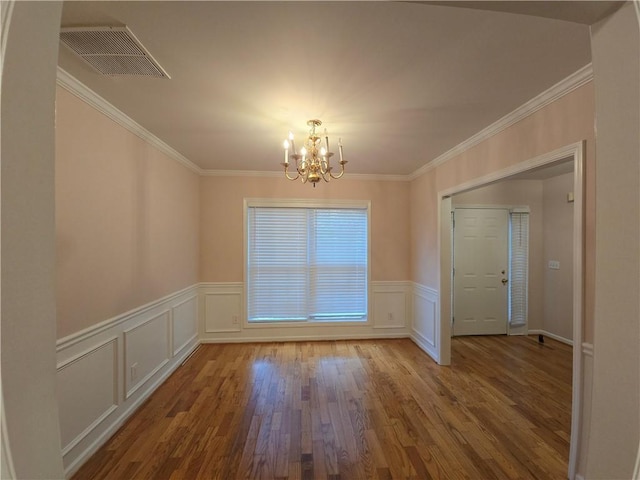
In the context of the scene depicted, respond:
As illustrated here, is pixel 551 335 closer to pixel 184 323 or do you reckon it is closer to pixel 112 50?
pixel 184 323

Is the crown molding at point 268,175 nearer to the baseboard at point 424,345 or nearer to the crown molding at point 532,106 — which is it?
the crown molding at point 532,106

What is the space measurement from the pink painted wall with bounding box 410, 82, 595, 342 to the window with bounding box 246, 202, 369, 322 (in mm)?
944

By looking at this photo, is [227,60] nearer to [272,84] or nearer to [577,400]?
[272,84]

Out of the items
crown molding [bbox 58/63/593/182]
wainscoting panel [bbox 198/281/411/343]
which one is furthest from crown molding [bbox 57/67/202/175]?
wainscoting panel [bbox 198/281/411/343]

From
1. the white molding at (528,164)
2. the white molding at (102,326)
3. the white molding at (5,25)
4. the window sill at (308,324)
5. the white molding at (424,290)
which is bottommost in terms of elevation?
the window sill at (308,324)

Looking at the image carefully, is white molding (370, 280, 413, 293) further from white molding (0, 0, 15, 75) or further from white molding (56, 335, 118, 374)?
white molding (0, 0, 15, 75)

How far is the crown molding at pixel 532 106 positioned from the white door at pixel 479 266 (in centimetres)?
178

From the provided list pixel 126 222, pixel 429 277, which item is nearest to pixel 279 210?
pixel 126 222

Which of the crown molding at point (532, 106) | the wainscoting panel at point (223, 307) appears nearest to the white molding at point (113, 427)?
the wainscoting panel at point (223, 307)

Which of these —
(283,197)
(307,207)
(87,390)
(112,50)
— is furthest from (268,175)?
(87,390)

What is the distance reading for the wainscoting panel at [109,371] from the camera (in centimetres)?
168

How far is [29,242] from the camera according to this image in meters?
0.53

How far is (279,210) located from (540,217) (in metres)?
4.22

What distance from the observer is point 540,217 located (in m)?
4.36
